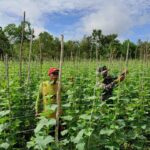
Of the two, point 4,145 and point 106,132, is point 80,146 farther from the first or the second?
point 4,145

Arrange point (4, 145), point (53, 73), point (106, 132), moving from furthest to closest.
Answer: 1. point (53, 73)
2. point (106, 132)
3. point (4, 145)

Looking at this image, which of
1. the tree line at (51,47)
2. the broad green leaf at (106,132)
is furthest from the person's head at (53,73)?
the tree line at (51,47)

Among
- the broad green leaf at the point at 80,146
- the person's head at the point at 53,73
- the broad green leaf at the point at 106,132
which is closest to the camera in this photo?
the broad green leaf at the point at 80,146

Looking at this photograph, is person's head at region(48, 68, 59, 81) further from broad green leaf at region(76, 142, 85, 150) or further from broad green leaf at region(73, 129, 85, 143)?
broad green leaf at region(76, 142, 85, 150)

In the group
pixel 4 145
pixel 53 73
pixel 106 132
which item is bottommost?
pixel 4 145

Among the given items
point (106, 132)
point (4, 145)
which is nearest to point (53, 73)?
point (106, 132)

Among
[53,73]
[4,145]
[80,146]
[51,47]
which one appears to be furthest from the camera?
[51,47]

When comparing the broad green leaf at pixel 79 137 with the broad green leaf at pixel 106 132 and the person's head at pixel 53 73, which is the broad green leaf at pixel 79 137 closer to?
the broad green leaf at pixel 106 132

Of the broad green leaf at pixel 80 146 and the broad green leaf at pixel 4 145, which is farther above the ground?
the broad green leaf at pixel 80 146

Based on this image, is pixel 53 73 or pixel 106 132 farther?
pixel 53 73

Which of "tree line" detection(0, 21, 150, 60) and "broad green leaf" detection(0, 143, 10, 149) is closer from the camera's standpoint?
"broad green leaf" detection(0, 143, 10, 149)

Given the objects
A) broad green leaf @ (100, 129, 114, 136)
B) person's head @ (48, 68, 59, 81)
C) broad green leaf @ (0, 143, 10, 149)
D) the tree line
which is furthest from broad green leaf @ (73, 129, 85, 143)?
the tree line

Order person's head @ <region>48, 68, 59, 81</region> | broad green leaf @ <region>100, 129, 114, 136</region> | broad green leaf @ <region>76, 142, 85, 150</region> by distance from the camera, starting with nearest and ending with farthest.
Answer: broad green leaf @ <region>76, 142, 85, 150</region>, broad green leaf @ <region>100, 129, 114, 136</region>, person's head @ <region>48, 68, 59, 81</region>

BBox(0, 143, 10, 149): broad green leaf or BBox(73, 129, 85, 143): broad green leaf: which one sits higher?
BBox(73, 129, 85, 143): broad green leaf
